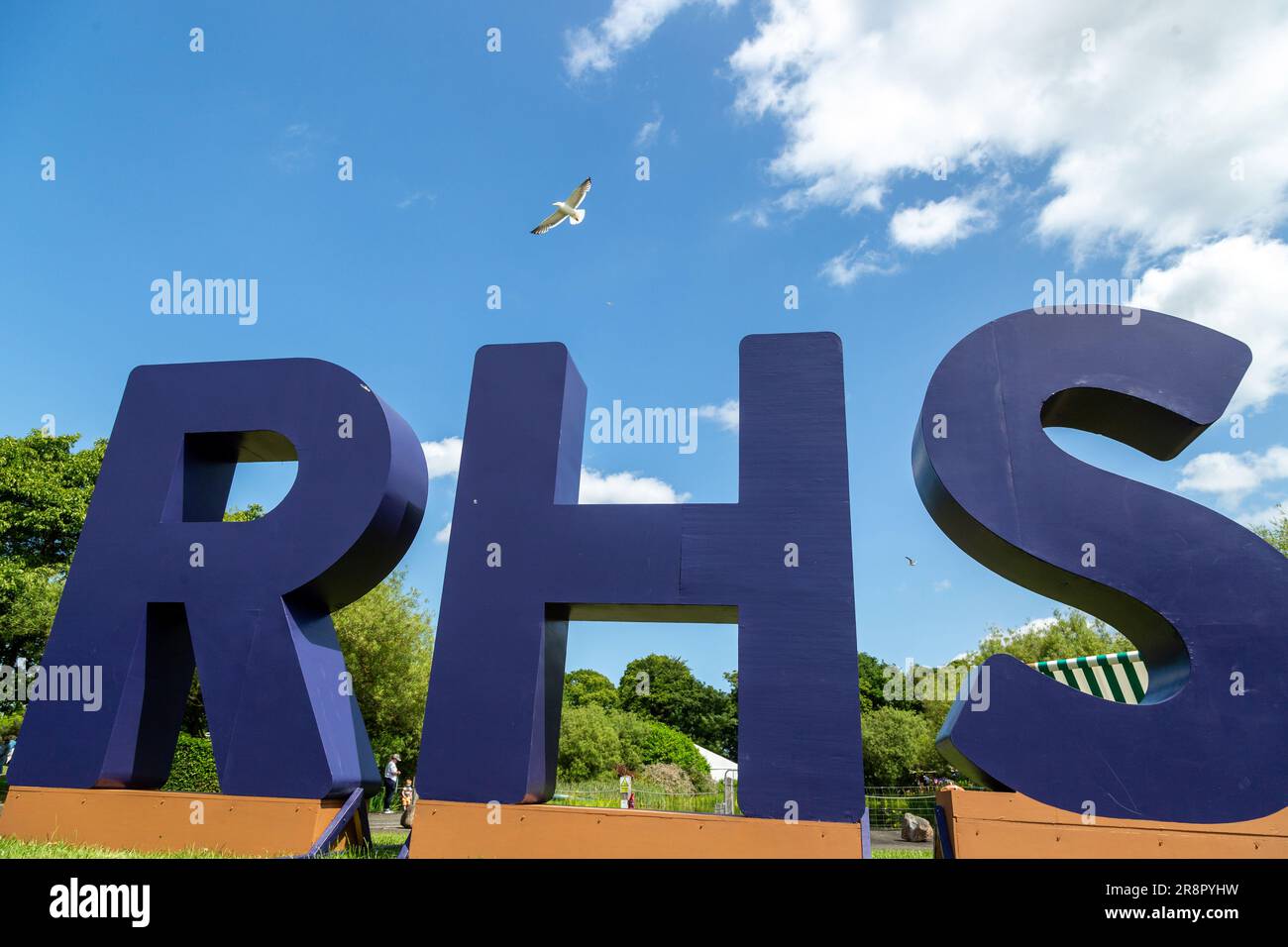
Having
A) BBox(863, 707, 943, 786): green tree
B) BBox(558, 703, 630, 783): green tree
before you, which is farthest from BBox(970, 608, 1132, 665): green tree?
BBox(558, 703, 630, 783): green tree

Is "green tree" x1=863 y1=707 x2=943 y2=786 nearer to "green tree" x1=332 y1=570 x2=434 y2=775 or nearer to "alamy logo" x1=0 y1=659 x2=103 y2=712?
"green tree" x1=332 y1=570 x2=434 y2=775

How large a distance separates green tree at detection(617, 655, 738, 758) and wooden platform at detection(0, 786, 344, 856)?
46.6 m

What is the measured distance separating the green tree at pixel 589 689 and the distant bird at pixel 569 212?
145 feet

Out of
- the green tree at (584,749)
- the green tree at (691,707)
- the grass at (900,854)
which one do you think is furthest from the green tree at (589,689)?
the grass at (900,854)

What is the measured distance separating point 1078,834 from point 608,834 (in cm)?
462

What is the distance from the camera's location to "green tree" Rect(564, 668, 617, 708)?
57.4 metres

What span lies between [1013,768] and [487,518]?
6327 millimetres

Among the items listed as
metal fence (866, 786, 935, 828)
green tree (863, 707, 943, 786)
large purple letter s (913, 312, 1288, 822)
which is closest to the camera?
large purple letter s (913, 312, 1288, 822)

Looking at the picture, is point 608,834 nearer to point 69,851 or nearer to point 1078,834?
point 1078,834

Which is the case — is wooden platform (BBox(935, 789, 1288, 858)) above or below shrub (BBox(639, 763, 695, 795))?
above
